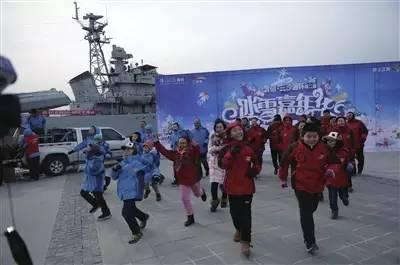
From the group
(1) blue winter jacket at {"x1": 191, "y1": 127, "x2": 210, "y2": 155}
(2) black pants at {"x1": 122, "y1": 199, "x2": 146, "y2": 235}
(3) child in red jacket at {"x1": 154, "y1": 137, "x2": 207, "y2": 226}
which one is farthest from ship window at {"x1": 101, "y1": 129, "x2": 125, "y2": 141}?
(2) black pants at {"x1": 122, "y1": 199, "x2": 146, "y2": 235}

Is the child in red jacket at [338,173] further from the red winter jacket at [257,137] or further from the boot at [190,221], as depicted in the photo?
the red winter jacket at [257,137]

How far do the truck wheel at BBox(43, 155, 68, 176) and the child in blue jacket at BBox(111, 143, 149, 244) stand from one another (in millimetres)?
8581

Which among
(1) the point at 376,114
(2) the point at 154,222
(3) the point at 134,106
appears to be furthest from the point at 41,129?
(3) the point at 134,106

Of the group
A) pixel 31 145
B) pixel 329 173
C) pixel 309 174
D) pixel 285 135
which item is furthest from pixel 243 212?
pixel 31 145

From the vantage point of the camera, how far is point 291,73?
1466cm

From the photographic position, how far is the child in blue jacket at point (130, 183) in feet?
17.8

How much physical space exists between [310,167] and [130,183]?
8.23 ft

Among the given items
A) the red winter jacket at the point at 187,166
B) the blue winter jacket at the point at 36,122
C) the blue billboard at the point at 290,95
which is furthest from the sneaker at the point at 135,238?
the blue billboard at the point at 290,95

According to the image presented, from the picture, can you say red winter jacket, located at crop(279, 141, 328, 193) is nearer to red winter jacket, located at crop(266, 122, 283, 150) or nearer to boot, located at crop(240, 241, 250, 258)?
boot, located at crop(240, 241, 250, 258)

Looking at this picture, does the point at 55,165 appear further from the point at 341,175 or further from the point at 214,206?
the point at 341,175

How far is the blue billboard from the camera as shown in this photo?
14398mm

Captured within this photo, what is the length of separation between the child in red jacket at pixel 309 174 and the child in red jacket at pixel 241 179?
523 mm

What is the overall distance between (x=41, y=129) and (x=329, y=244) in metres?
11.5

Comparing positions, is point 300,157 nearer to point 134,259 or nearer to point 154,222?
point 134,259
